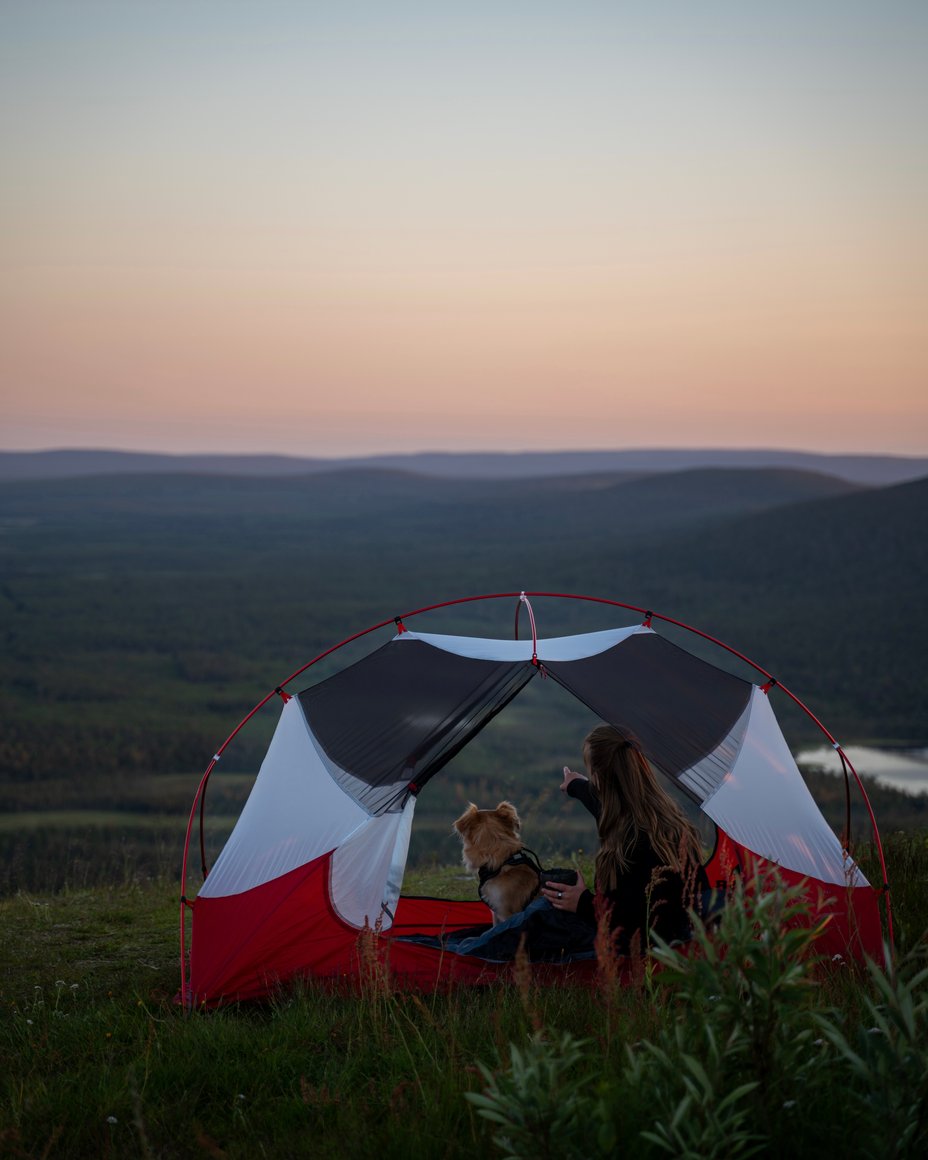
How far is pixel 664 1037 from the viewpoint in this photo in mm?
2852

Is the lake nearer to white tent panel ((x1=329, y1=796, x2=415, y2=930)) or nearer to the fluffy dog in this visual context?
the fluffy dog

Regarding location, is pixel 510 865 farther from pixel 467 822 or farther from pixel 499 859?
pixel 467 822

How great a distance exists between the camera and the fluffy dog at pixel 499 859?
5.39m

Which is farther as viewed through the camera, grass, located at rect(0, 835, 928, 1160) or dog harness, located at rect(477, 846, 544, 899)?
dog harness, located at rect(477, 846, 544, 899)

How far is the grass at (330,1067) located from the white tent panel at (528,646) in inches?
67.8

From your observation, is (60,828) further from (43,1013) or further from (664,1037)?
(664,1037)

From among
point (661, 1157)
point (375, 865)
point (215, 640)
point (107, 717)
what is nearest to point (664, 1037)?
point (661, 1157)

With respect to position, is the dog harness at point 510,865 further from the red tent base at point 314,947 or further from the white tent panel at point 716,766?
the white tent panel at point 716,766

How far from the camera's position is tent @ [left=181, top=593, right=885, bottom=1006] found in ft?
16.7

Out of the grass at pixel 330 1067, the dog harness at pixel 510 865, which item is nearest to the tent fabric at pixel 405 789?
the grass at pixel 330 1067

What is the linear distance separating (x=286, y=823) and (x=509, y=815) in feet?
3.70

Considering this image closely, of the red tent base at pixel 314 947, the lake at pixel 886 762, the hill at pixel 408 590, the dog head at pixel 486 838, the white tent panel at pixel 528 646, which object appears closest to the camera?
the red tent base at pixel 314 947

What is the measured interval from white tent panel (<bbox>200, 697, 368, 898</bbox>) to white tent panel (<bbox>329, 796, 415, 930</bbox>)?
0.07m

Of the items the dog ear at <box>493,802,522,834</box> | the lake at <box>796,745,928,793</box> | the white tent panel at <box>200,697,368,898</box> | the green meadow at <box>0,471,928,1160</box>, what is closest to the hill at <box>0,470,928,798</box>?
the green meadow at <box>0,471,928,1160</box>
